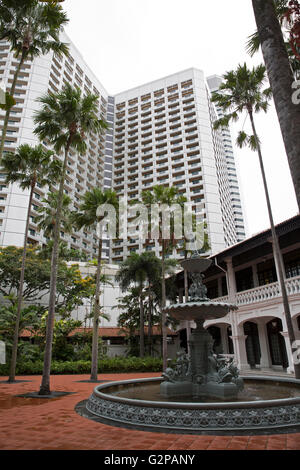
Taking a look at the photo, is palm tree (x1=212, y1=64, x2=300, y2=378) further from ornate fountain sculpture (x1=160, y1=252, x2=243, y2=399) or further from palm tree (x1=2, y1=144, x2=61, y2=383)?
palm tree (x1=2, y1=144, x2=61, y2=383)

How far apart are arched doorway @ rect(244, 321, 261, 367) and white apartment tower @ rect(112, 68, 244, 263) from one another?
27.8m

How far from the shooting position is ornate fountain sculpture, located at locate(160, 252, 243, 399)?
26.8ft

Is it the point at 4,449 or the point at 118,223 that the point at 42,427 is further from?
the point at 118,223

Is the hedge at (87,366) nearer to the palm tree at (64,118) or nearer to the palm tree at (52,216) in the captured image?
the palm tree at (52,216)

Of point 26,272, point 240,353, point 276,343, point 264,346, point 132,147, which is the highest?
point 132,147

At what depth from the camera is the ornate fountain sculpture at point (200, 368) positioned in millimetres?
8172

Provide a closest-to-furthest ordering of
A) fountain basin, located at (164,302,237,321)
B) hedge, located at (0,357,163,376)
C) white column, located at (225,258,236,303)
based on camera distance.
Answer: fountain basin, located at (164,302,237,321)
hedge, located at (0,357,163,376)
white column, located at (225,258,236,303)

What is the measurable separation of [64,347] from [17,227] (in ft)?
87.9

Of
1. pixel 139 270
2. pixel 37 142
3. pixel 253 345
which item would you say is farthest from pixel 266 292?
pixel 37 142

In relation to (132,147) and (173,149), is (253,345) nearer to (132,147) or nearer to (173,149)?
(173,149)

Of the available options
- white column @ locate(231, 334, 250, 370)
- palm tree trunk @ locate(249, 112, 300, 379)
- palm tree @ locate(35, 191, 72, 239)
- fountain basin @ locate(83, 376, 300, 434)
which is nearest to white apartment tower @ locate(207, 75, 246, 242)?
white column @ locate(231, 334, 250, 370)

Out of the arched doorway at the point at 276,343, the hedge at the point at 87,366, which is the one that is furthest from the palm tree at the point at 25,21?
the arched doorway at the point at 276,343

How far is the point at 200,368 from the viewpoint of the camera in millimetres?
8844

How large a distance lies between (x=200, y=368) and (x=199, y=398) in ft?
2.93
